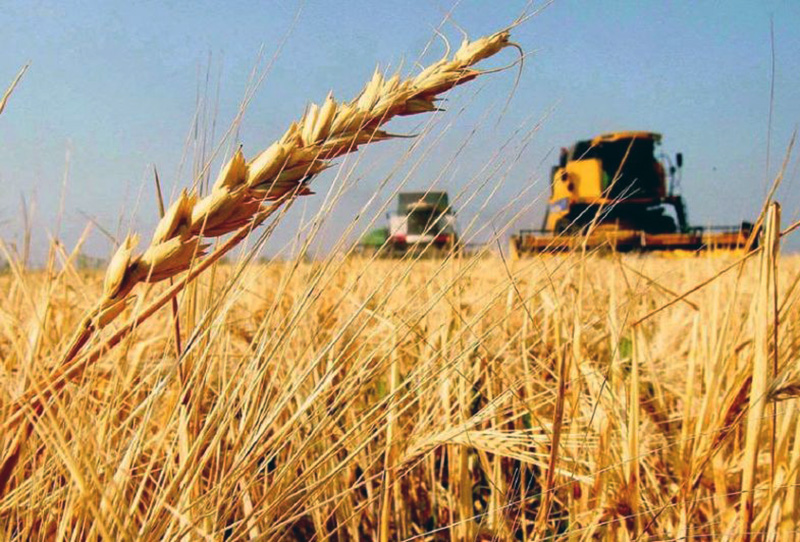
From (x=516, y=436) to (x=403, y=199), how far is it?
1681 centimetres

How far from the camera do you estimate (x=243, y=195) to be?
442mm

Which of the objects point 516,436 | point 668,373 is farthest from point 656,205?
point 516,436

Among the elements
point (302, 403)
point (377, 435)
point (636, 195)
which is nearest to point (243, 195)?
point (302, 403)

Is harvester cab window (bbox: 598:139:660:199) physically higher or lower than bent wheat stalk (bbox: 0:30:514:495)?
higher

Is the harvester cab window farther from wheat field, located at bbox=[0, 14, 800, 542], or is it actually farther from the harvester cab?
wheat field, located at bbox=[0, 14, 800, 542]

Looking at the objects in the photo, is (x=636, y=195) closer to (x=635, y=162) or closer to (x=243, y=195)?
(x=635, y=162)

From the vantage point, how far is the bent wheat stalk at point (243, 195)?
0.42m

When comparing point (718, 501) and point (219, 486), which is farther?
point (718, 501)

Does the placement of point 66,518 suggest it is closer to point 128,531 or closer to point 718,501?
point 128,531

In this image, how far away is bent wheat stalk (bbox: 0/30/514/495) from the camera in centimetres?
42

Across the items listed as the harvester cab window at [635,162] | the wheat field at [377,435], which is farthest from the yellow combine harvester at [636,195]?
the wheat field at [377,435]

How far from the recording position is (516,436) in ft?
2.73

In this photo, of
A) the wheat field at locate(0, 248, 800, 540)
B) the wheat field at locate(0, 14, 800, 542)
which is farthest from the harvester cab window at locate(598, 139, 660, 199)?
the wheat field at locate(0, 14, 800, 542)

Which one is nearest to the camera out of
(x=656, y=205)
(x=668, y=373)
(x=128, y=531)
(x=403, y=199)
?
(x=128, y=531)
